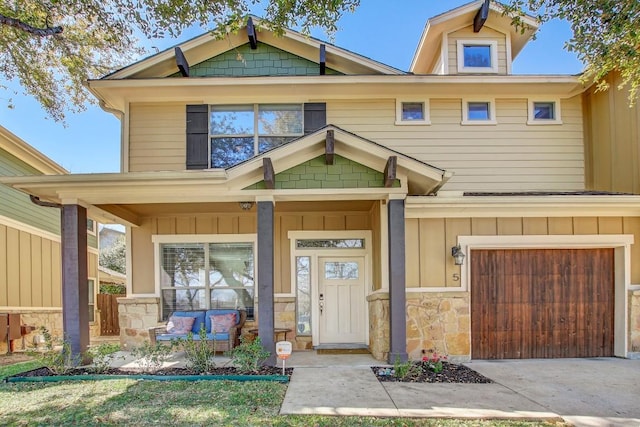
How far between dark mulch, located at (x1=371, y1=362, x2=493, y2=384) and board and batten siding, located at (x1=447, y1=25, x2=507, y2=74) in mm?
6214

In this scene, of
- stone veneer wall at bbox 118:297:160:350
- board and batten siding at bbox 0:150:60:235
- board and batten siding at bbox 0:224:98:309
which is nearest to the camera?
stone veneer wall at bbox 118:297:160:350

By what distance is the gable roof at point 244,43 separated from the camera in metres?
8.41

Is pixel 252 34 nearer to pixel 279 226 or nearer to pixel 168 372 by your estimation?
pixel 279 226

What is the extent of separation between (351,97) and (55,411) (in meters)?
6.99

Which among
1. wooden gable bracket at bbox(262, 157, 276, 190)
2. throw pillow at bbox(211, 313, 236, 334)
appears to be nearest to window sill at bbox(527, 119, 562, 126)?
wooden gable bracket at bbox(262, 157, 276, 190)

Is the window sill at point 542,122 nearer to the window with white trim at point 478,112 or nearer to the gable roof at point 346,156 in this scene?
the window with white trim at point 478,112

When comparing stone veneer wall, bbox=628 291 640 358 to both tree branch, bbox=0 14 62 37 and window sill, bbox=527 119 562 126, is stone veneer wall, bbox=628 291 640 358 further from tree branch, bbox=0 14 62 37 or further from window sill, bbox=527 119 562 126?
tree branch, bbox=0 14 62 37

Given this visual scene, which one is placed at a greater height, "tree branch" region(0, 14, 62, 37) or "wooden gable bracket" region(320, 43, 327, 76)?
"wooden gable bracket" region(320, 43, 327, 76)

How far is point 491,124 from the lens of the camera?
8641mm

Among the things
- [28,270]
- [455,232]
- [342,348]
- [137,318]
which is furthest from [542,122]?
[28,270]

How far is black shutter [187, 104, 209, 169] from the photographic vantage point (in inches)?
325

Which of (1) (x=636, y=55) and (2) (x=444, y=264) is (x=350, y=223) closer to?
(2) (x=444, y=264)

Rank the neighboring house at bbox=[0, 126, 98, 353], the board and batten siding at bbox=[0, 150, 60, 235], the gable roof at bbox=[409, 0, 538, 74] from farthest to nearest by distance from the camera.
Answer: the board and batten siding at bbox=[0, 150, 60, 235] < the neighboring house at bbox=[0, 126, 98, 353] < the gable roof at bbox=[409, 0, 538, 74]

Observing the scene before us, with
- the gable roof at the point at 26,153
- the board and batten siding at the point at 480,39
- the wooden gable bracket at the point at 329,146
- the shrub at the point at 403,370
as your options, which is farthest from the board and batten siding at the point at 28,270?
the board and batten siding at the point at 480,39
